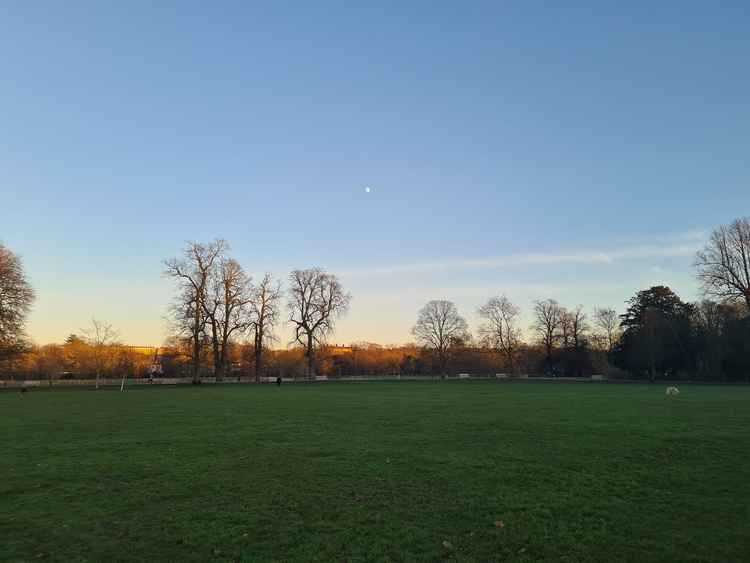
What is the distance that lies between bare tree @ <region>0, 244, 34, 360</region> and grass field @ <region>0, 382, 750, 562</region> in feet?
143

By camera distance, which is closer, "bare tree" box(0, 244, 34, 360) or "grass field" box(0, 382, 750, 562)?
"grass field" box(0, 382, 750, 562)

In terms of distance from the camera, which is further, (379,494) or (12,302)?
(12,302)

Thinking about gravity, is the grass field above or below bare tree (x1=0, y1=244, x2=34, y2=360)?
below

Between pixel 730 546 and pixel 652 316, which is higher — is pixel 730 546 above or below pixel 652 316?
below

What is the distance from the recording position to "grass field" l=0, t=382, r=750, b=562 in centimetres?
679

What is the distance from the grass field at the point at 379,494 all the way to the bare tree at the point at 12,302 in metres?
43.5

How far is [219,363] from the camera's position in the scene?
2746 inches

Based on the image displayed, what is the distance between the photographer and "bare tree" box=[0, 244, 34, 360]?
53438mm

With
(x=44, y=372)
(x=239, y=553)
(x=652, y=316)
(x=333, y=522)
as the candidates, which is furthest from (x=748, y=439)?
(x=44, y=372)

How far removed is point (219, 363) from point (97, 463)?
196ft

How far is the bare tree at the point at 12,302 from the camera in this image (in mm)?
53438

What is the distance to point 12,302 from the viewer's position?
54031 mm

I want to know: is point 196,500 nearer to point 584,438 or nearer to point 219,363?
point 584,438

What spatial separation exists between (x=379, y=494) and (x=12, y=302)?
192ft
